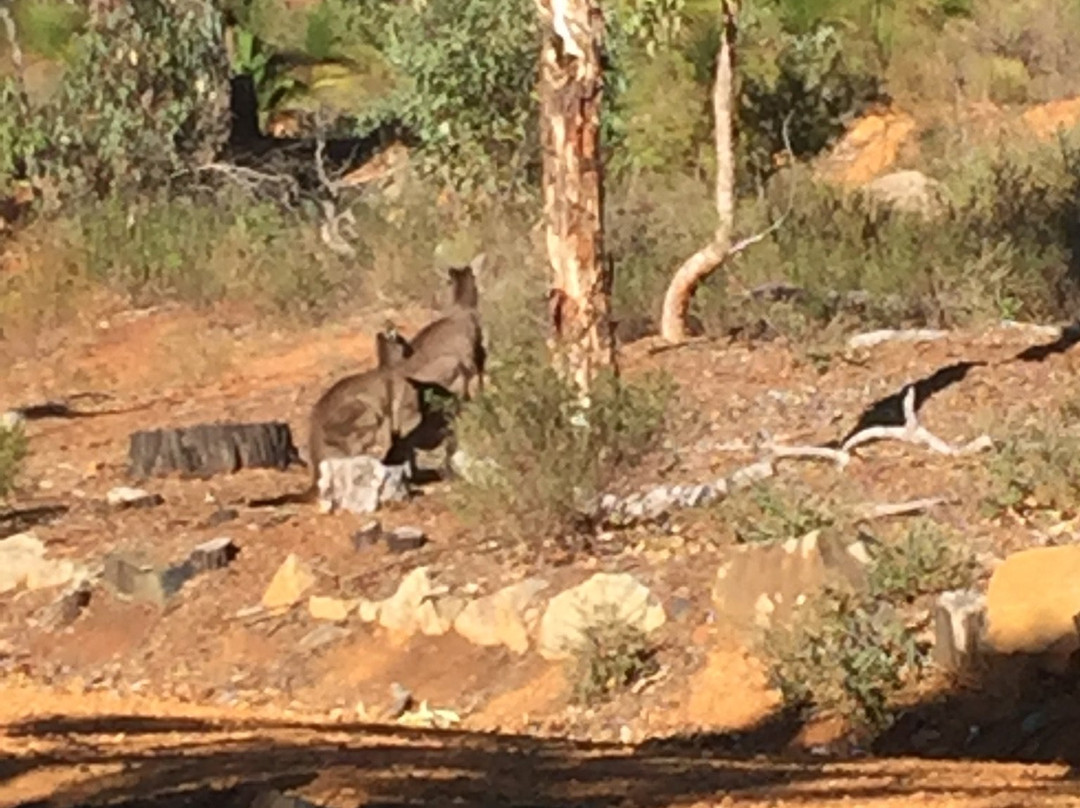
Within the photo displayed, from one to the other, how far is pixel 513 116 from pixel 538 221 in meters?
2.19

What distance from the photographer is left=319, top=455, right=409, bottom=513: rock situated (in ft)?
40.3

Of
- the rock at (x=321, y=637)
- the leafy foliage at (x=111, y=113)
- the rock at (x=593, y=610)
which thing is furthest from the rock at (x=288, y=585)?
the leafy foliage at (x=111, y=113)

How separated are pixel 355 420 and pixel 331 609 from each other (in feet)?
6.38

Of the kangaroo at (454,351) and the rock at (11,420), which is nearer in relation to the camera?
the kangaroo at (454,351)

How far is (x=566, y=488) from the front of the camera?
435 inches

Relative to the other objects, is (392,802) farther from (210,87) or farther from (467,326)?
(210,87)

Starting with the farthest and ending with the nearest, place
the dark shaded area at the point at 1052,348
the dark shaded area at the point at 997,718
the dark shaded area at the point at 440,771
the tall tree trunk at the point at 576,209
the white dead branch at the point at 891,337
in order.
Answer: the white dead branch at the point at 891,337, the dark shaded area at the point at 1052,348, the tall tree trunk at the point at 576,209, the dark shaded area at the point at 997,718, the dark shaded area at the point at 440,771

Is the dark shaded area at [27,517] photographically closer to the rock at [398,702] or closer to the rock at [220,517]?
the rock at [220,517]

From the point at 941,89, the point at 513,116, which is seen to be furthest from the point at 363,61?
the point at 513,116

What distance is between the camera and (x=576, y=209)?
12.3 metres

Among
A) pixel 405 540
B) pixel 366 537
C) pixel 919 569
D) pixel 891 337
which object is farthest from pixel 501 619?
pixel 891 337

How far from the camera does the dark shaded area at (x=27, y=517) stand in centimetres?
1284

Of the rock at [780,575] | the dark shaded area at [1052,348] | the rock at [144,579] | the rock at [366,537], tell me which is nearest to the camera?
the rock at [780,575]

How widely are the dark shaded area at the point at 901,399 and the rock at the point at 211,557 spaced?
128 inches
